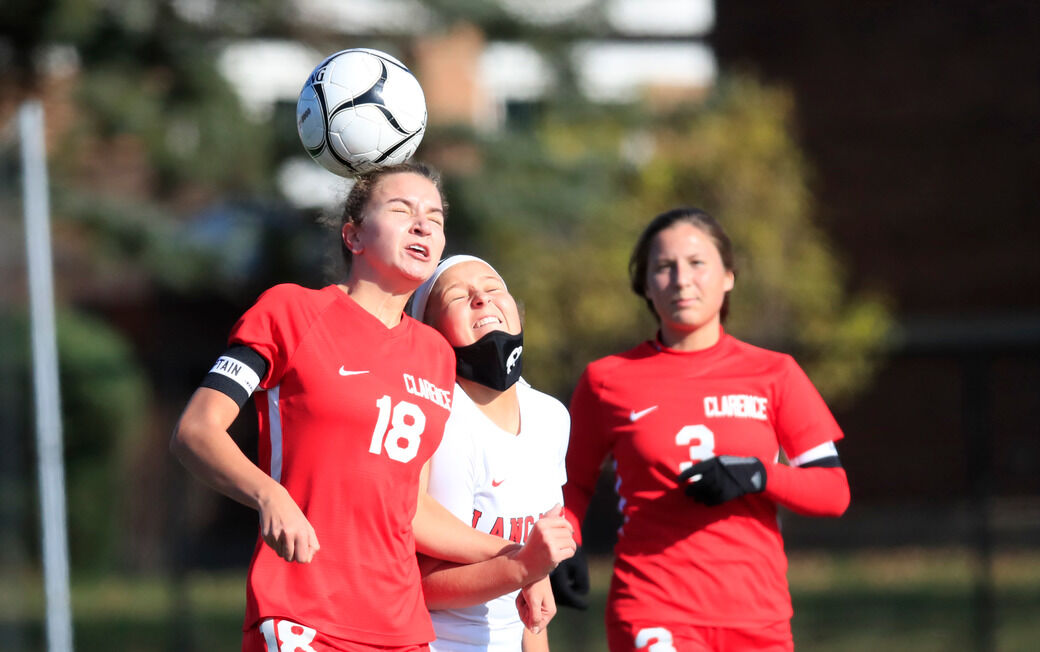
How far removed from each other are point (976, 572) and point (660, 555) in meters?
6.62

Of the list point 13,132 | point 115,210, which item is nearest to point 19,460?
point 13,132

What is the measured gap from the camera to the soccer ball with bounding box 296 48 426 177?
12.3 ft

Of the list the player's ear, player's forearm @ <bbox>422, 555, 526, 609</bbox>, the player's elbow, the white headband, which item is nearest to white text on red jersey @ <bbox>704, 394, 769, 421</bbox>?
the white headband

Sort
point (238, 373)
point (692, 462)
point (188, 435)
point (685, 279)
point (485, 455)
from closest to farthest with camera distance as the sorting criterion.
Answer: point (188, 435), point (238, 373), point (485, 455), point (692, 462), point (685, 279)

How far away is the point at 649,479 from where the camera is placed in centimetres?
423

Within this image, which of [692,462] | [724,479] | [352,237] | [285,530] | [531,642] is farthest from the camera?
[692,462]

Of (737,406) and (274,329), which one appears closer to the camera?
(274,329)

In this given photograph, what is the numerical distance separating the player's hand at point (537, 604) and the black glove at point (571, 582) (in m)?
0.53

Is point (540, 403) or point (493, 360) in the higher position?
point (493, 360)

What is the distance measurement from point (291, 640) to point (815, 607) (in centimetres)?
961

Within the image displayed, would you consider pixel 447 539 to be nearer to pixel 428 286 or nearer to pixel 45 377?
pixel 428 286

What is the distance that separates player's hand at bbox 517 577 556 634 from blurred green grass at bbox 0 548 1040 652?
251 inches

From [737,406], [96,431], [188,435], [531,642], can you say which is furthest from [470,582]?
[96,431]

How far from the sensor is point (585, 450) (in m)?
4.37
